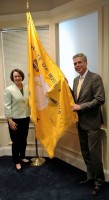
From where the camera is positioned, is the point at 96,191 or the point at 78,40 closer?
the point at 96,191

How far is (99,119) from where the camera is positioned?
2.47 meters

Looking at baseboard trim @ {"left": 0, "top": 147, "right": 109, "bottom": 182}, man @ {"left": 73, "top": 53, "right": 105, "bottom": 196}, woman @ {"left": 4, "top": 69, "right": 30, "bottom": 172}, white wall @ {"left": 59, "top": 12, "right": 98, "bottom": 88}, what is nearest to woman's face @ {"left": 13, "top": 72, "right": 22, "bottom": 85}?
woman @ {"left": 4, "top": 69, "right": 30, "bottom": 172}

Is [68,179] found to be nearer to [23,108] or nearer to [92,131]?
[92,131]

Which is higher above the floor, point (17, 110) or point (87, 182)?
point (17, 110)

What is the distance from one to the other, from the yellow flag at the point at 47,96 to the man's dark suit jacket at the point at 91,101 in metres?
0.12

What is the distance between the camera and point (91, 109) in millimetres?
2436

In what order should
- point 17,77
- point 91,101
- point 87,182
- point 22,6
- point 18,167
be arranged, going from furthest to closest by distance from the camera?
point 22,6 < point 18,167 < point 17,77 < point 87,182 < point 91,101

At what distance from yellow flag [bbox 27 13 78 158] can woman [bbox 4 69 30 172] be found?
10.7 inches

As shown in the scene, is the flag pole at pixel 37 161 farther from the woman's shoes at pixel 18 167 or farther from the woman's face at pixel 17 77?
the woman's face at pixel 17 77

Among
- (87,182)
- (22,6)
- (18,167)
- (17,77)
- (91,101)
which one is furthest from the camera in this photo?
(22,6)

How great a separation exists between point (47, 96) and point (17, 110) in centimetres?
52

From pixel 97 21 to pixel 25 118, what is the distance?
1550mm

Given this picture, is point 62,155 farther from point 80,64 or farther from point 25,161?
point 80,64

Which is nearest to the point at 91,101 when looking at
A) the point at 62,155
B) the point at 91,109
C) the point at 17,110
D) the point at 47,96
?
the point at 91,109
